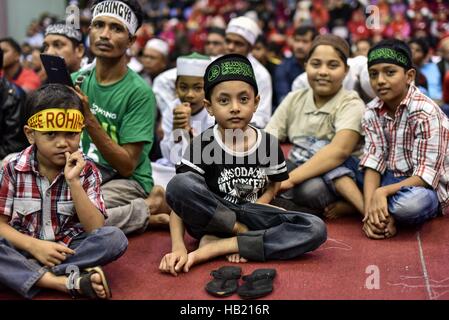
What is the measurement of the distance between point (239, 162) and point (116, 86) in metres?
0.86

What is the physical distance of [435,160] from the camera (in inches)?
118

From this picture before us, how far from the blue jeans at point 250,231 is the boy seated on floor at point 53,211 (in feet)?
1.05

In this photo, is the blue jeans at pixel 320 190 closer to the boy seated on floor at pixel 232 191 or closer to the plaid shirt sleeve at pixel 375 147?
the plaid shirt sleeve at pixel 375 147

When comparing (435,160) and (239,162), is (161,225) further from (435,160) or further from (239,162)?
(435,160)

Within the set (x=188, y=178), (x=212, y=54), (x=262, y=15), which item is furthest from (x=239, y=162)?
(x=262, y=15)

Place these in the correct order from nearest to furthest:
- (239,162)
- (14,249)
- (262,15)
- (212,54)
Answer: (14,249)
(239,162)
(212,54)
(262,15)

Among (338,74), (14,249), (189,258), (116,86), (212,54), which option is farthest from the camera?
(212,54)

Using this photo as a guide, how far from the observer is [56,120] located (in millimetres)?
2416

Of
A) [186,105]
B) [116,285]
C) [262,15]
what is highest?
[262,15]

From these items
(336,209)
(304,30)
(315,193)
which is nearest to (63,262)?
(315,193)

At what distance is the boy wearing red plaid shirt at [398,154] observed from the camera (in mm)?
2957

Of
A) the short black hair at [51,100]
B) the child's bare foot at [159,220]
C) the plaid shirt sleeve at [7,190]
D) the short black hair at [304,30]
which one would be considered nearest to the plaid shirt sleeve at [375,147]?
the child's bare foot at [159,220]

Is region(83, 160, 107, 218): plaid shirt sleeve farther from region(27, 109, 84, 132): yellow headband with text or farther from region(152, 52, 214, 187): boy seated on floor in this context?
region(152, 52, 214, 187): boy seated on floor

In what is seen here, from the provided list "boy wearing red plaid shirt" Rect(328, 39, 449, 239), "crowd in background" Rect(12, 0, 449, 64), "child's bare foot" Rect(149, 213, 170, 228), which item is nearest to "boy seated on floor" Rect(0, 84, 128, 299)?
"child's bare foot" Rect(149, 213, 170, 228)
